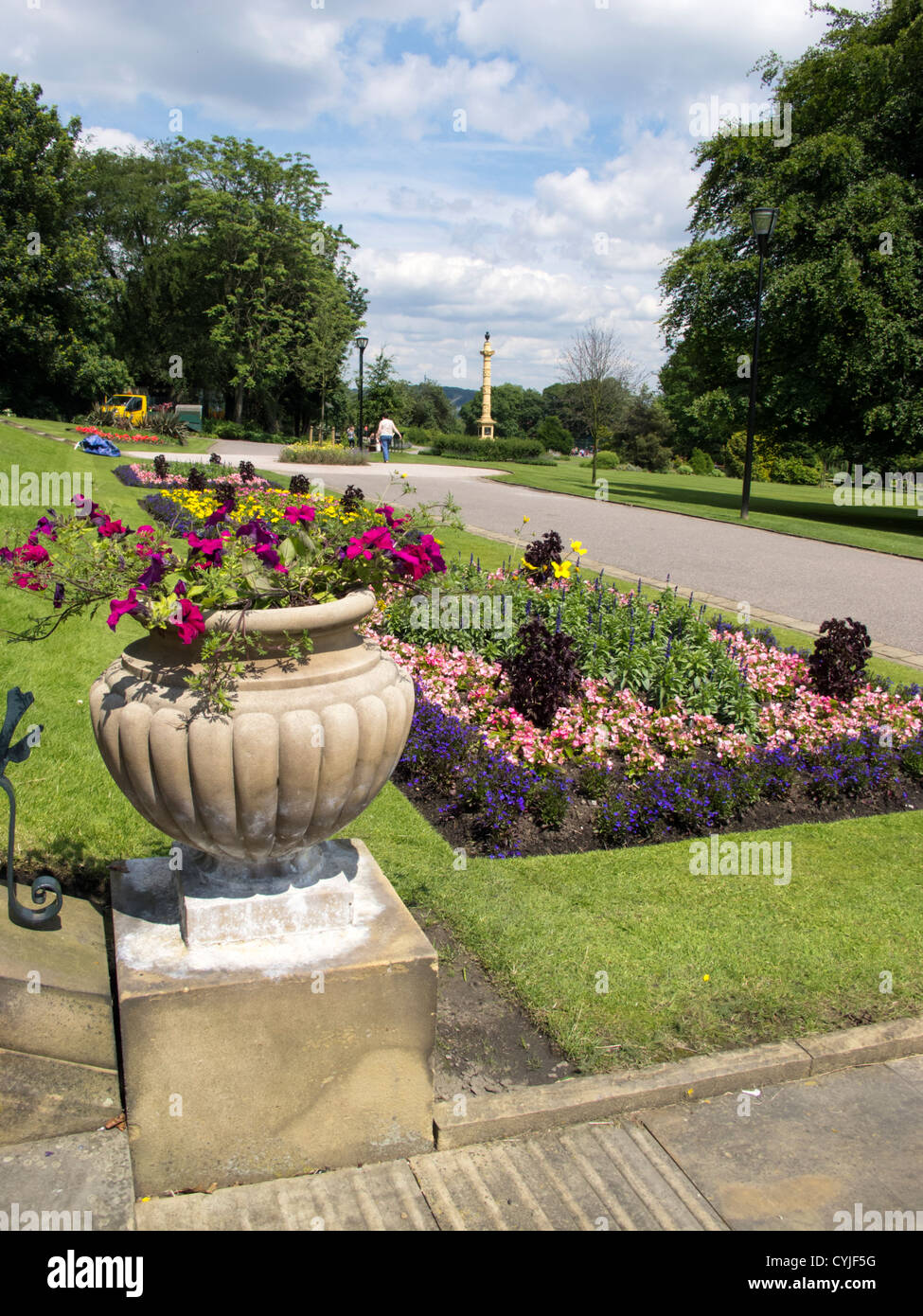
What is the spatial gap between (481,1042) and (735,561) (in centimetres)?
1130

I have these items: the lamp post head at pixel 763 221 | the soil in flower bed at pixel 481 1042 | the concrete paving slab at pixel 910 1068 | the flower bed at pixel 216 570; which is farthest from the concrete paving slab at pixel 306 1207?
the lamp post head at pixel 763 221

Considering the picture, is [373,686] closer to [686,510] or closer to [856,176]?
[686,510]

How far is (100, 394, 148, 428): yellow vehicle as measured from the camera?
32.7 m

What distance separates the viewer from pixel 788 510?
25.2 meters

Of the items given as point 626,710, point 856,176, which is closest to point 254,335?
point 856,176

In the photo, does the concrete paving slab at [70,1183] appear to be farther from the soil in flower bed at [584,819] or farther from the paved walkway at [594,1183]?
the soil in flower bed at [584,819]

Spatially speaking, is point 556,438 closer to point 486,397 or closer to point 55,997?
point 486,397

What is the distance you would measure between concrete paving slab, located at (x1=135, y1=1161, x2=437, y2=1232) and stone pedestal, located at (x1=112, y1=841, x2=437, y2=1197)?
0.05 meters

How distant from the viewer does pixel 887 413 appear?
21406 millimetres

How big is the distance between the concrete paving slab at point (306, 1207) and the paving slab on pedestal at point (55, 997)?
47cm

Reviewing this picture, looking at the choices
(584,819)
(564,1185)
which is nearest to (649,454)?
(584,819)

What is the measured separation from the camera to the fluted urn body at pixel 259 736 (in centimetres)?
249

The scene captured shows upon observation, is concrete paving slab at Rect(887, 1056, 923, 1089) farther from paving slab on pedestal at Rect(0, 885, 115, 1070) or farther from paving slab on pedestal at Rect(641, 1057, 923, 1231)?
paving slab on pedestal at Rect(0, 885, 115, 1070)
